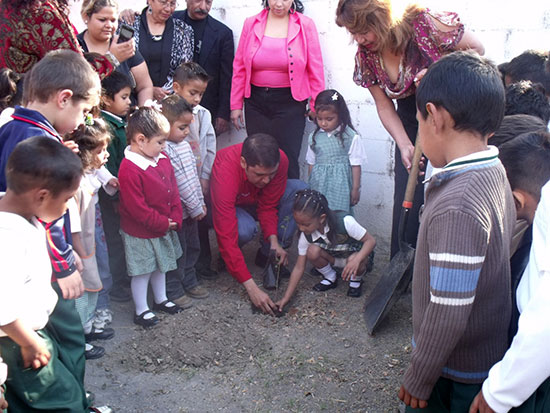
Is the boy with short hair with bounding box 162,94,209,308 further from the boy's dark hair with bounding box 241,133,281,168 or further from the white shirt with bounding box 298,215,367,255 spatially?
the white shirt with bounding box 298,215,367,255

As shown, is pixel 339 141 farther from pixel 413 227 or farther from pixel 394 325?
pixel 394 325

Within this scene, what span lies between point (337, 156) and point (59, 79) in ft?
7.35

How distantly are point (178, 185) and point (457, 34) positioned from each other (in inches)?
74.2

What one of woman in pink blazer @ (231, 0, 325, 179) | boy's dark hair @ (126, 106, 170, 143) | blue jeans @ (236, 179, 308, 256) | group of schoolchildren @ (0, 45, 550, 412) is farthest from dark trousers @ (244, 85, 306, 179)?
group of schoolchildren @ (0, 45, 550, 412)

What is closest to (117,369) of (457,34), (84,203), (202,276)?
(84,203)

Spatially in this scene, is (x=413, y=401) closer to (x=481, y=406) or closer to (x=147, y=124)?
(x=481, y=406)

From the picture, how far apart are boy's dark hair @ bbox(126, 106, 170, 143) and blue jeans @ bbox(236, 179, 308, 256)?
963 millimetres

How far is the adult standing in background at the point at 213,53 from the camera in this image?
4.59 metres

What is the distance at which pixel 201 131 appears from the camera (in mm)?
3887

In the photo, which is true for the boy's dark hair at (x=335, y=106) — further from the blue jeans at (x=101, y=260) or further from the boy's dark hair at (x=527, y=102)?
the blue jeans at (x=101, y=260)

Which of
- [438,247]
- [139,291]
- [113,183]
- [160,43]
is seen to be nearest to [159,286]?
[139,291]

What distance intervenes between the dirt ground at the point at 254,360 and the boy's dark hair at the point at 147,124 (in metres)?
1.12

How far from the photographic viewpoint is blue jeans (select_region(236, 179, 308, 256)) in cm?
386

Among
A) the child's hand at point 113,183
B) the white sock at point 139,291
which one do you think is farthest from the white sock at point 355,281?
the child's hand at point 113,183
